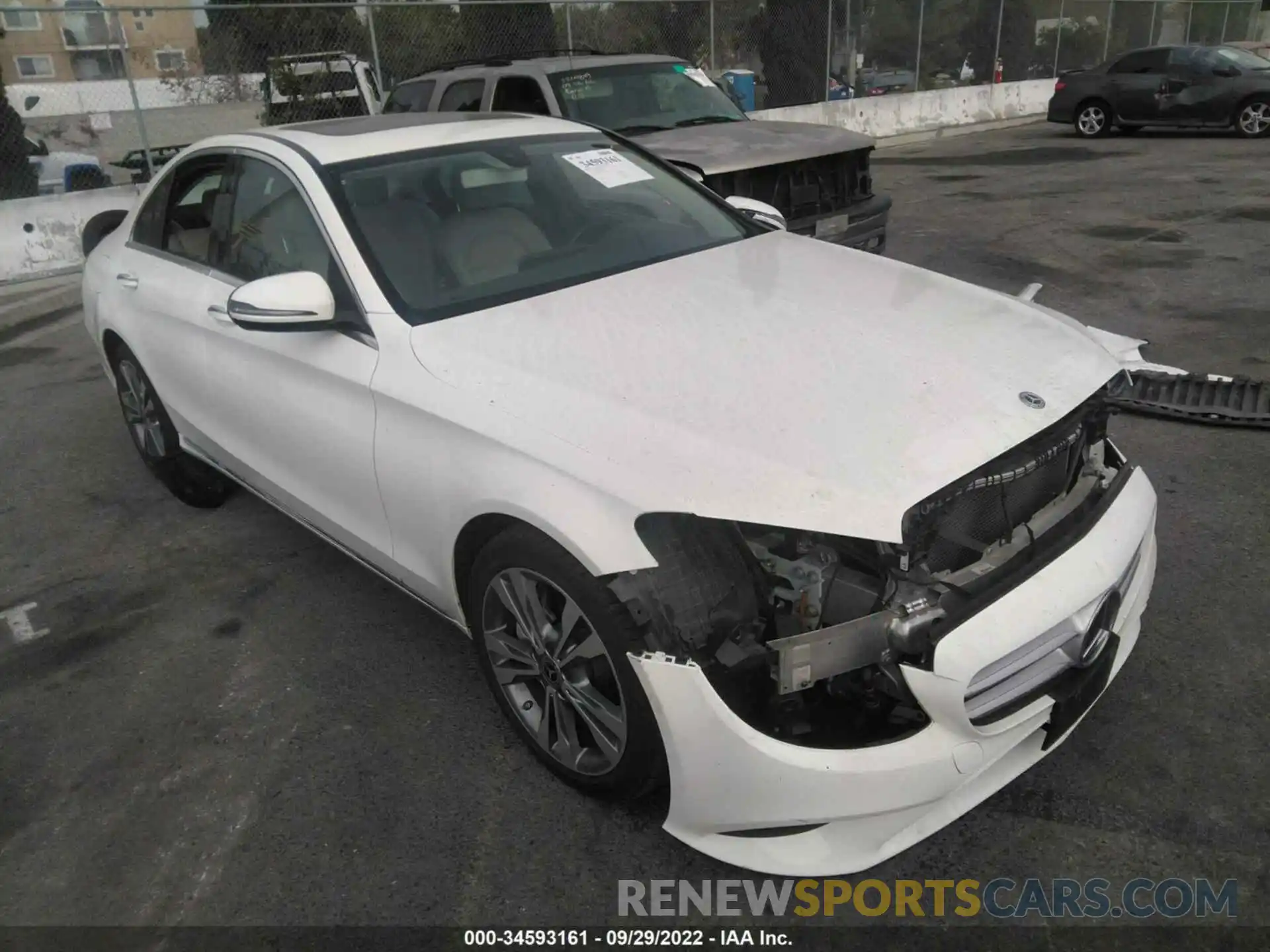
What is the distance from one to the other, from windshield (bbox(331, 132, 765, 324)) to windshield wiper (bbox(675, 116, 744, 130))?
4.13m

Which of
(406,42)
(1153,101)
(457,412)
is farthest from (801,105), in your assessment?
(457,412)

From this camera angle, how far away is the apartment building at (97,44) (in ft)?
34.7

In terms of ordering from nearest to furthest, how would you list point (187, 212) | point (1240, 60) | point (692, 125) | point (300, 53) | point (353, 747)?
point (353, 747)
point (187, 212)
point (692, 125)
point (300, 53)
point (1240, 60)

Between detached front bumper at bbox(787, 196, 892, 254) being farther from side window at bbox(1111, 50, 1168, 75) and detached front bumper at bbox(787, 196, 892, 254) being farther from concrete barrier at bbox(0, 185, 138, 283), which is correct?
side window at bbox(1111, 50, 1168, 75)

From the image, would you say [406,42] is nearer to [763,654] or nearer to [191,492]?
[191,492]

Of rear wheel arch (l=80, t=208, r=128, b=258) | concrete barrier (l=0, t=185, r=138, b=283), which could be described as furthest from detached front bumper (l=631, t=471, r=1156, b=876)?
concrete barrier (l=0, t=185, r=138, b=283)

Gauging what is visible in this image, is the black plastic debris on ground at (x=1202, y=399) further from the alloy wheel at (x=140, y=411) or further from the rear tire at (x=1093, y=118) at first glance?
the rear tire at (x=1093, y=118)

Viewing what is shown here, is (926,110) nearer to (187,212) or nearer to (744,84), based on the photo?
(744,84)

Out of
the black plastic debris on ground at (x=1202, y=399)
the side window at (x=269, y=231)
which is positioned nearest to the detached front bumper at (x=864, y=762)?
the side window at (x=269, y=231)

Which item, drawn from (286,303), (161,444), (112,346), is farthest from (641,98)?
(286,303)

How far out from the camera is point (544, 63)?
7844 millimetres

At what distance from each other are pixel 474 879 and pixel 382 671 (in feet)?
3.40

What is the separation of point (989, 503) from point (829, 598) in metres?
0.49

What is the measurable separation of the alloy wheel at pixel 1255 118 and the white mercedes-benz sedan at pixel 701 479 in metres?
15.5
